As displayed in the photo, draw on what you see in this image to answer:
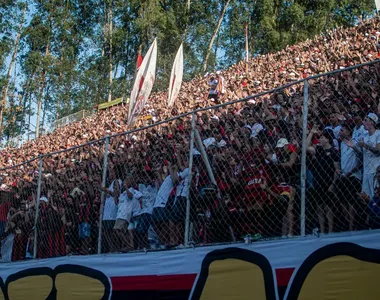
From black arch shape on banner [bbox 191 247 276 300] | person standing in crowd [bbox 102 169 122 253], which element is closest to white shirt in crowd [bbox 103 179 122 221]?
person standing in crowd [bbox 102 169 122 253]

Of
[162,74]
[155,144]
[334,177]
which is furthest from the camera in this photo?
[162,74]

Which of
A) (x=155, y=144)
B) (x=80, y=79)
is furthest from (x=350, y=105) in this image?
(x=80, y=79)

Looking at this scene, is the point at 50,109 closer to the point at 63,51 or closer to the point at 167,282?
the point at 63,51

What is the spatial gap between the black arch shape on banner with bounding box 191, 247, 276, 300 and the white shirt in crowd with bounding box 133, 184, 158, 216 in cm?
119

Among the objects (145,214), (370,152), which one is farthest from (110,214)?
(370,152)

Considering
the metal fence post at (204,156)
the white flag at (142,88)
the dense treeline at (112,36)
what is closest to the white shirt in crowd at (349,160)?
the metal fence post at (204,156)

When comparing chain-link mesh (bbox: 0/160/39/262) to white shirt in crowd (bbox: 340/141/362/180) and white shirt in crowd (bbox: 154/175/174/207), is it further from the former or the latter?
white shirt in crowd (bbox: 340/141/362/180)

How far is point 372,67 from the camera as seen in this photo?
6355 millimetres

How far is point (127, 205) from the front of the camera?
24.7ft

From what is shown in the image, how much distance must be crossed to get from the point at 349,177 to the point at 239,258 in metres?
1.43

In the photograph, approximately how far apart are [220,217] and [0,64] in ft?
127

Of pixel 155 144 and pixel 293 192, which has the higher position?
pixel 155 144

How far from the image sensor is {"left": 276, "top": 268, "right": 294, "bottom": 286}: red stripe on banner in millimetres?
5684

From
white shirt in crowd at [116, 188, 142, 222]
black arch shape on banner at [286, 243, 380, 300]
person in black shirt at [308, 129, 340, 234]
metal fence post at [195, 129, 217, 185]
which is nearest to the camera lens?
black arch shape on banner at [286, 243, 380, 300]
